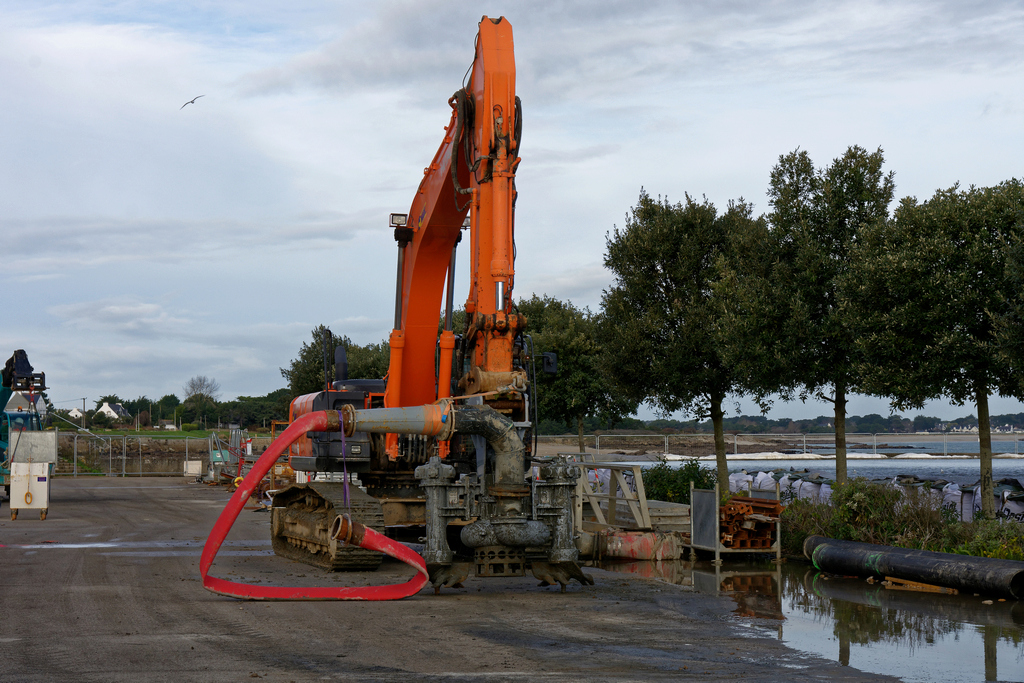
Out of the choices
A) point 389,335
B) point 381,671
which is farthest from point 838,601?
point 389,335

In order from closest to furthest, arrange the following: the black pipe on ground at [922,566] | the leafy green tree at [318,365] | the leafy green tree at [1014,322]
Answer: the black pipe on ground at [922,566] → the leafy green tree at [1014,322] → the leafy green tree at [318,365]

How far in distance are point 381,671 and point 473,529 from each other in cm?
366

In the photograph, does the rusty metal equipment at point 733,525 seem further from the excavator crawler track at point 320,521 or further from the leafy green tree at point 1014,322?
the excavator crawler track at point 320,521

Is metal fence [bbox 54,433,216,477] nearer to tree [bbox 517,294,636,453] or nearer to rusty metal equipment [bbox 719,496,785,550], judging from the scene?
tree [bbox 517,294,636,453]

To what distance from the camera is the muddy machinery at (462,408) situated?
1195 centimetres

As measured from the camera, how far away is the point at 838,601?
12.4 metres

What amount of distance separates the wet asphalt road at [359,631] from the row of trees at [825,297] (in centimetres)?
708

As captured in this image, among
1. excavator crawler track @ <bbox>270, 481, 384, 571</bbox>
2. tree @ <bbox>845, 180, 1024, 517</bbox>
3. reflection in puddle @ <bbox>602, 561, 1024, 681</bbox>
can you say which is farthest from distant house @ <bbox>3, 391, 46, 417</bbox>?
tree @ <bbox>845, 180, 1024, 517</bbox>

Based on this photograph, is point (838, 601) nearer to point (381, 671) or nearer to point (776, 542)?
point (776, 542)

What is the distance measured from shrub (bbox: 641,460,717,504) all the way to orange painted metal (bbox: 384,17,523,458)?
8.95 meters

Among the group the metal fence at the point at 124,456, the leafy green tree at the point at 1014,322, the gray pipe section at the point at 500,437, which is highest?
the leafy green tree at the point at 1014,322

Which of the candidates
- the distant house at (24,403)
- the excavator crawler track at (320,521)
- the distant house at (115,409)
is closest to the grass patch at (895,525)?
the excavator crawler track at (320,521)

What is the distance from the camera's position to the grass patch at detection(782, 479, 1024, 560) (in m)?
14.1

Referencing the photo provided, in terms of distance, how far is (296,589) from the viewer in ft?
39.3
